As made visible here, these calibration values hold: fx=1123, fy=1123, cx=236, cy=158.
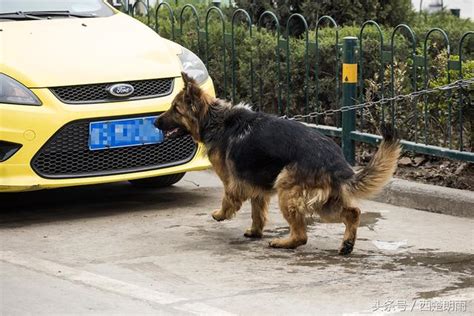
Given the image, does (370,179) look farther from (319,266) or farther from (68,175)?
(68,175)

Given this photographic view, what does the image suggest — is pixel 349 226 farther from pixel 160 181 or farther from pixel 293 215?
pixel 160 181

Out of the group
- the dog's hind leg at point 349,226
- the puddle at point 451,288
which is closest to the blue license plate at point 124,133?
the dog's hind leg at point 349,226

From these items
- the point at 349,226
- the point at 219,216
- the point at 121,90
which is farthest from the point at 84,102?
the point at 349,226

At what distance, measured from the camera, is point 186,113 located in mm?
7004

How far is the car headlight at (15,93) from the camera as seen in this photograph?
23.5 feet

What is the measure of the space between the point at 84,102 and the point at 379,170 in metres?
2.06

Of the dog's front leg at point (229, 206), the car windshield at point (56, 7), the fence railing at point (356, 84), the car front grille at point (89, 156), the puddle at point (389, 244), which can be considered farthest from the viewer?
the car windshield at point (56, 7)

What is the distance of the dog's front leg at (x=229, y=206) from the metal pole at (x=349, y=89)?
6.37ft

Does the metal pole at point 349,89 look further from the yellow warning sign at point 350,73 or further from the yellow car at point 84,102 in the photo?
the yellow car at point 84,102

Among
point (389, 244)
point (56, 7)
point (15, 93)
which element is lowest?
point (389, 244)

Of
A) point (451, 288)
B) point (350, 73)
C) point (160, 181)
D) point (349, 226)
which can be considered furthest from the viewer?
point (350, 73)

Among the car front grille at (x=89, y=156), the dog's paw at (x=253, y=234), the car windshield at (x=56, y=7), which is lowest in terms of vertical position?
the dog's paw at (x=253, y=234)

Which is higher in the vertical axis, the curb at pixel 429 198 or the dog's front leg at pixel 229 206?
the dog's front leg at pixel 229 206

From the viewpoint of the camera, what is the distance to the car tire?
8.38m
